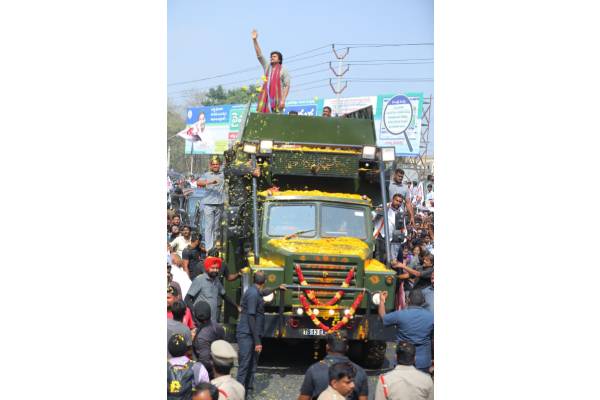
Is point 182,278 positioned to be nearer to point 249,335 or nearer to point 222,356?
point 249,335

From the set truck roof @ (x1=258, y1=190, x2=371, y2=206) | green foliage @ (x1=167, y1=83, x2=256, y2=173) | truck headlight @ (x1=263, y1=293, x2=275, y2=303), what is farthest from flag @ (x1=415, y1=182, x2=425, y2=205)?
truck headlight @ (x1=263, y1=293, x2=275, y2=303)

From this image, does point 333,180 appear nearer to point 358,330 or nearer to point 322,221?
point 322,221

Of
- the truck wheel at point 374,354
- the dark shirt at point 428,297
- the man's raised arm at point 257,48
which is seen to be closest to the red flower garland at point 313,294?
the truck wheel at point 374,354

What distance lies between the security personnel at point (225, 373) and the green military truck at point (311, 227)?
256cm

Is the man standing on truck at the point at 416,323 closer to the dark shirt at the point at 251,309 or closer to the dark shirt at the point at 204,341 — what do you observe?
the dark shirt at the point at 251,309

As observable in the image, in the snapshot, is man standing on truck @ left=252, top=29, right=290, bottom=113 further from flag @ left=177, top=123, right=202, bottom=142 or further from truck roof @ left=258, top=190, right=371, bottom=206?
truck roof @ left=258, top=190, right=371, bottom=206

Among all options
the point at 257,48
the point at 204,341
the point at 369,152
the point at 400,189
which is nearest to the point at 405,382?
the point at 204,341

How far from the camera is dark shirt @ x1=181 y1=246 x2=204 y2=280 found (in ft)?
37.5

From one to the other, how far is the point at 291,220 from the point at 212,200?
8.96 feet

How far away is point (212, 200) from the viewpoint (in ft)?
43.5

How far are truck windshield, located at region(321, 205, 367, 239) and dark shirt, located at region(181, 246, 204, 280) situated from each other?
5.40 ft
